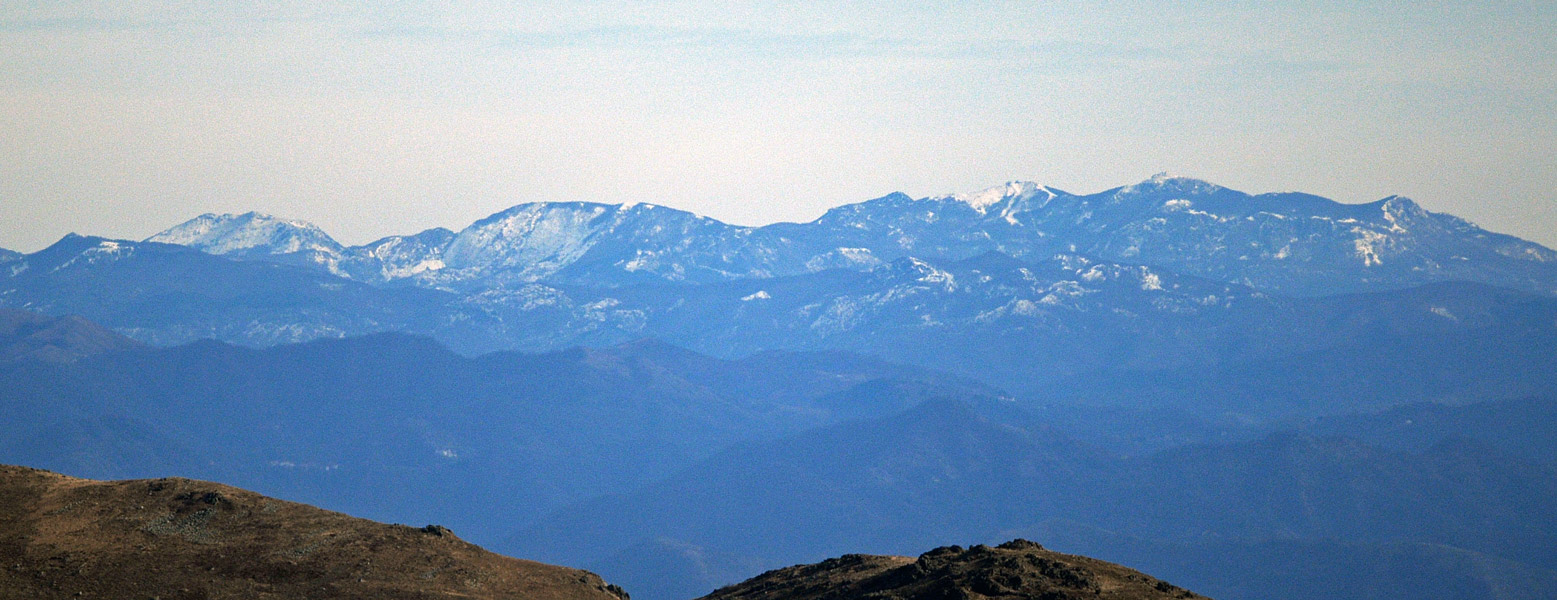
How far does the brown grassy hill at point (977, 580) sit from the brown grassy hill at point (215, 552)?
12.2m

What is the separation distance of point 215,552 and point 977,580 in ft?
128

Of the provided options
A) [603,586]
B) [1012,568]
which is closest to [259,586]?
[603,586]

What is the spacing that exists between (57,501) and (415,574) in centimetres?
2006

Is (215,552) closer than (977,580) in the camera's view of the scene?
No

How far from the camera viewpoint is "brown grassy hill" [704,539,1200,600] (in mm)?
68062

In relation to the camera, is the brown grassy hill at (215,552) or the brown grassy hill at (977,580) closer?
the brown grassy hill at (977,580)

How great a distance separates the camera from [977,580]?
6875 centimetres

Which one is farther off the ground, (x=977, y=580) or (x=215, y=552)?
(x=215, y=552)

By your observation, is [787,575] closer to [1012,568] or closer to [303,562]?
[1012,568]

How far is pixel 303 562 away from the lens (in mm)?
74312

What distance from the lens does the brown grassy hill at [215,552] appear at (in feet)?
230

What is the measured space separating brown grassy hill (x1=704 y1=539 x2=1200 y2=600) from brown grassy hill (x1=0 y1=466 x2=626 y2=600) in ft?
39.9

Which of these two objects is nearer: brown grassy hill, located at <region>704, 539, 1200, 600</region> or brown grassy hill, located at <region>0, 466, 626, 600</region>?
brown grassy hill, located at <region>704, 539, 1200, 600</region>

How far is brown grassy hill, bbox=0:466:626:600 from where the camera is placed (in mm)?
70062
